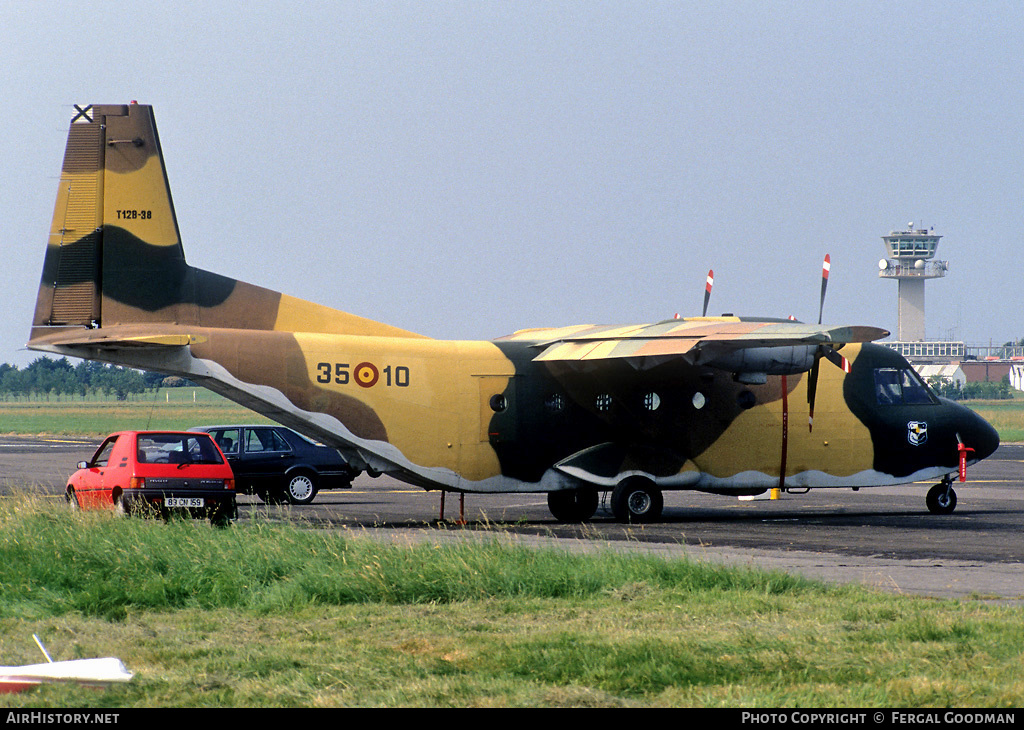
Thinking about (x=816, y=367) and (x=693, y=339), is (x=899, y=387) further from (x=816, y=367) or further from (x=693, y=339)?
(x=693, y=339)

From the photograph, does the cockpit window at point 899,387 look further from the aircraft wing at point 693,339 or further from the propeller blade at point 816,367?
the aircraft wing at point 693,339

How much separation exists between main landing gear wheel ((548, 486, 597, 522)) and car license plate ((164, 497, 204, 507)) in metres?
7.53

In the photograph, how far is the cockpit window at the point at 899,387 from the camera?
2420 centimetres

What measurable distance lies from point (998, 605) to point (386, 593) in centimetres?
633

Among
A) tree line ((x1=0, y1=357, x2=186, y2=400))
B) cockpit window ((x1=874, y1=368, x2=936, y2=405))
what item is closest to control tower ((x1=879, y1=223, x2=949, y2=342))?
tree line ((x1=0, y1=357, x2=186, y2=400))

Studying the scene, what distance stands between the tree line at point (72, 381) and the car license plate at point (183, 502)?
158m

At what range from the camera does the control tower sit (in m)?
170

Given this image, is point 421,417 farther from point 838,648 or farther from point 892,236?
point 892,236

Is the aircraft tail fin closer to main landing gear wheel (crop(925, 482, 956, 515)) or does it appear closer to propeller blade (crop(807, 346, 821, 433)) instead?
propeller blade (crop(807, 346, 821, 433))

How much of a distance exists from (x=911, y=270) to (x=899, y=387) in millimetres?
155410

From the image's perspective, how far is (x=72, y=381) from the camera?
18362cm

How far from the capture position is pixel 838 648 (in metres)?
9.72
